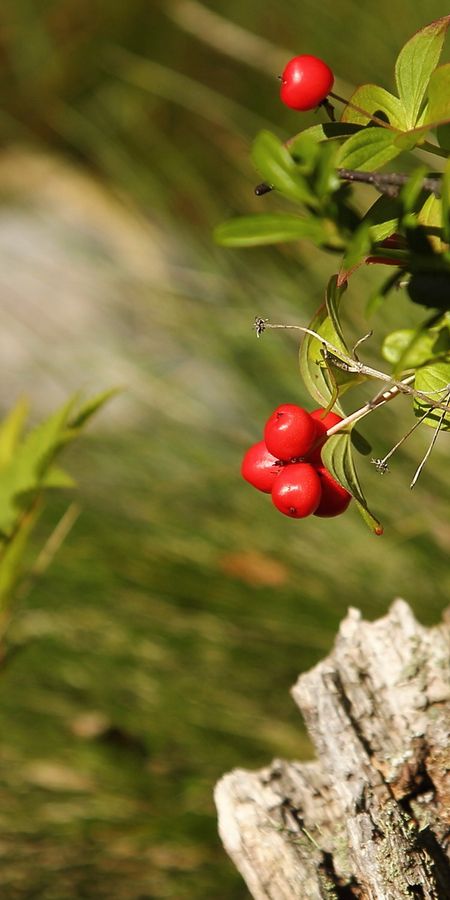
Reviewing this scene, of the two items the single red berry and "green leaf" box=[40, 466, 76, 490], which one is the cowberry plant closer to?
the single red berry

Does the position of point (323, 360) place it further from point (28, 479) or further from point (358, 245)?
point (28, 479)

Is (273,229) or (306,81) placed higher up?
(306,81)

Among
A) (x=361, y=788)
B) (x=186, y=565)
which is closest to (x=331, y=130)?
(x=361, y=788)

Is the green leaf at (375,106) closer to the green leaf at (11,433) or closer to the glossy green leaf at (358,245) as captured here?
the glossy green leaf at (358,245)

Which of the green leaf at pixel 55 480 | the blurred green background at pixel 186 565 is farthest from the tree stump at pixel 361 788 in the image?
the blurred green background at pixel 186 565

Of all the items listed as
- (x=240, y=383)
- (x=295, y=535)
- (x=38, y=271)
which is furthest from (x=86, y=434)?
(x=38, y=271)

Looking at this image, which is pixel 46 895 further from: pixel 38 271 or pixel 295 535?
pixel 38 271
